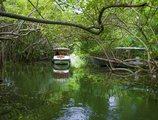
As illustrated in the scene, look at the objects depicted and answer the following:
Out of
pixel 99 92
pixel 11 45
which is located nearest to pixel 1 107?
pixel 99 92

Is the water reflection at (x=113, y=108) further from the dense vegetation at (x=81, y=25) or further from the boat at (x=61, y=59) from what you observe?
the boat at (x=61, y=59)

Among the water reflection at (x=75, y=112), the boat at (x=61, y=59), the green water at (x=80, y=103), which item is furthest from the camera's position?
the boat at (x=61, y=59)

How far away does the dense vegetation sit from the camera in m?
6.28

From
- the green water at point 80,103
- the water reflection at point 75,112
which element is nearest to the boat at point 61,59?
the green water at point 80,103

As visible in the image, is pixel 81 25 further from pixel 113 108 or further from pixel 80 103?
pixel 80 103

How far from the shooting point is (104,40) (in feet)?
57.4

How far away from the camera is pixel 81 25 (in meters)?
5.02

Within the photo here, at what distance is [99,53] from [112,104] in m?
14.1

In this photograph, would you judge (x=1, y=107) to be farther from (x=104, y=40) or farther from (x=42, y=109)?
(x=104, y=40)

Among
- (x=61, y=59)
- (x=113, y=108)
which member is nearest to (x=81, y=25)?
(x=113, y=108)

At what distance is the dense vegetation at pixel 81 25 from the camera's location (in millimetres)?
6280

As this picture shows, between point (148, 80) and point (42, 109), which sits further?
point (148, 80)

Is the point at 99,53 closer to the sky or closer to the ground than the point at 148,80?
closer to the sky

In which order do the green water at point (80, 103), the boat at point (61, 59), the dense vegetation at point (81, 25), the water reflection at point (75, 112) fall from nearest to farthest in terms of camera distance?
the dense vegetation at point (81, 25), the water reflection at point (75, 112), the green water at point (80, 103), the boat at point (61, 59)
